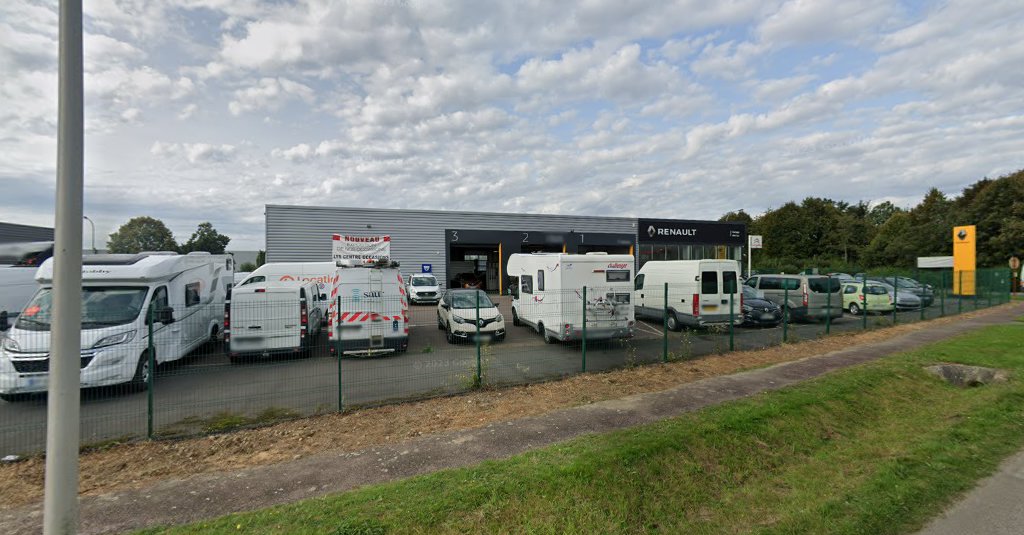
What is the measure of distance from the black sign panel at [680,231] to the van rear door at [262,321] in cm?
3124

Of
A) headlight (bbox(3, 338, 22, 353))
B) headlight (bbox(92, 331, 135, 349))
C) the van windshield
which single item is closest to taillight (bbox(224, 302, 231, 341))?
headlight (bbox(92, 331, 135, 349))

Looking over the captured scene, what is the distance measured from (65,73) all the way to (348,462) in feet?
13.5

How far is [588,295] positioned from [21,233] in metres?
44.7

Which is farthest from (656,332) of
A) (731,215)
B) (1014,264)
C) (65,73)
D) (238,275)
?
(731,215)

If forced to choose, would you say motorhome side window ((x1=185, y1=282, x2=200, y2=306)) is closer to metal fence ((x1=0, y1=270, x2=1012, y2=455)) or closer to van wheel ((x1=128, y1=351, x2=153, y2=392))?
metal fence ((x1=0, y1=270, x2=1012, y2=455))

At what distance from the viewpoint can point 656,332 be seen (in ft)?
47.6

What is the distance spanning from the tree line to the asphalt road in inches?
1689

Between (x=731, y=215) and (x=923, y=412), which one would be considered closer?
(x=923, y=412)

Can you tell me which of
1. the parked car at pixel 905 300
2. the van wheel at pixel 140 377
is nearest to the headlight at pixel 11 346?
the van wheel at pixel 140 377

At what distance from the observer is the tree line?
44.8m

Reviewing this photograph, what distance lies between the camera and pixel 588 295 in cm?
1156

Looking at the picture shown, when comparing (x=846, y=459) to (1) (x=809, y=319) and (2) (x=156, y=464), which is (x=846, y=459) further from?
(1) (x=809, y=319)

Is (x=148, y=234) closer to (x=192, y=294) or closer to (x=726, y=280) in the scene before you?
(x=192, y=294)

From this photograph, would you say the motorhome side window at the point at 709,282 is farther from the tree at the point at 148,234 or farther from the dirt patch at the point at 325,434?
the tree at the point at 148,234
